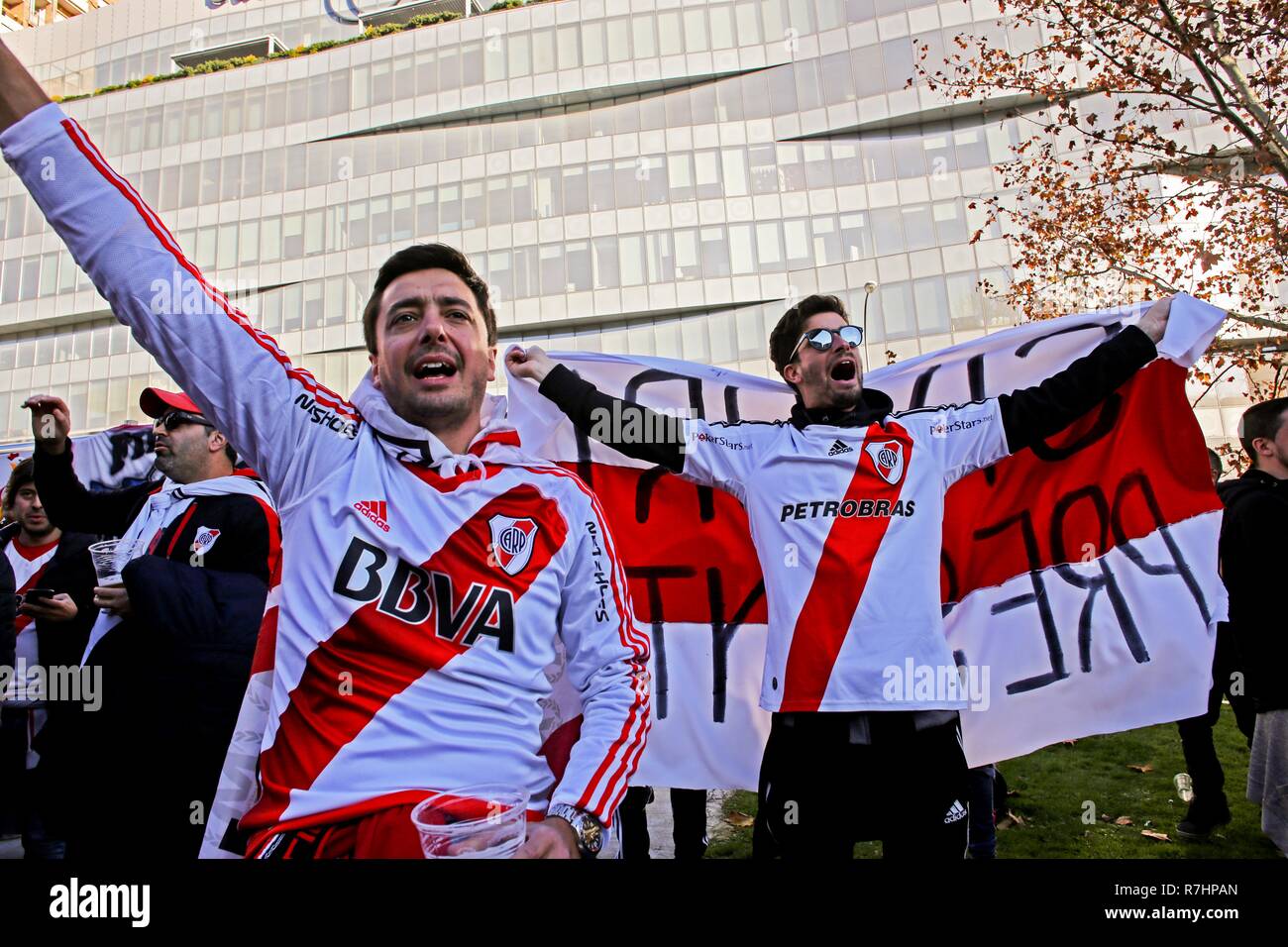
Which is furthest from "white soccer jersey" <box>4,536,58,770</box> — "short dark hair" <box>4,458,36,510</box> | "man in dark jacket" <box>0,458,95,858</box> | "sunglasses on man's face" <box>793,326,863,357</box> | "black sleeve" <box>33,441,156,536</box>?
"sunglasses on man's face" <box>793,326,863,357</box>

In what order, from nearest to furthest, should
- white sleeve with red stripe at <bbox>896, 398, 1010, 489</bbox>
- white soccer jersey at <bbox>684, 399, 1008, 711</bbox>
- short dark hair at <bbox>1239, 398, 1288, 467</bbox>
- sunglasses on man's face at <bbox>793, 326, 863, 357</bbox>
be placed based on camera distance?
1. white soccer jersey at <bbox>684, 399, 1008, 711</bbox>
2. white sleeve with red stripe at <bbox>896, 398, 1010, 489</bbox>
3. sunglasses on man's face at <bbox>793, 326, 863, 357</bbox>
4. short dark hair at <bbox>1239, 398, 1288, 467</bbox>

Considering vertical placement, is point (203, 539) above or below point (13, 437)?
below

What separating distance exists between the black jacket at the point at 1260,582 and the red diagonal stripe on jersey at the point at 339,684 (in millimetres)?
4449

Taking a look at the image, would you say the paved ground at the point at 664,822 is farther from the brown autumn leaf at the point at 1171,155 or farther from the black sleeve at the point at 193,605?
the brown autumn leaf at the point at 1171,155

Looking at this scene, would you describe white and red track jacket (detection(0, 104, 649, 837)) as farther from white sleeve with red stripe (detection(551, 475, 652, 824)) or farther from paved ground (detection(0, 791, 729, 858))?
paved ground (detection(0, 791, 729, 858))

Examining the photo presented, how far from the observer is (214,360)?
2008mm

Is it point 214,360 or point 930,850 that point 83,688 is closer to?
point 214,360

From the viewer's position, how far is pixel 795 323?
3811 millimetres

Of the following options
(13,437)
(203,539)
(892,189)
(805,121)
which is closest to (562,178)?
(805,121)

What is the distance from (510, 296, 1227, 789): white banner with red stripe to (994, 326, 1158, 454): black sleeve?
62 centimetres

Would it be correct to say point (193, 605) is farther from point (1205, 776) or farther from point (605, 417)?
point (1205, 776)

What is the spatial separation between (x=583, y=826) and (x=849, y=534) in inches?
66.8

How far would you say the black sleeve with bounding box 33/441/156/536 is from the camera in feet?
14.3
